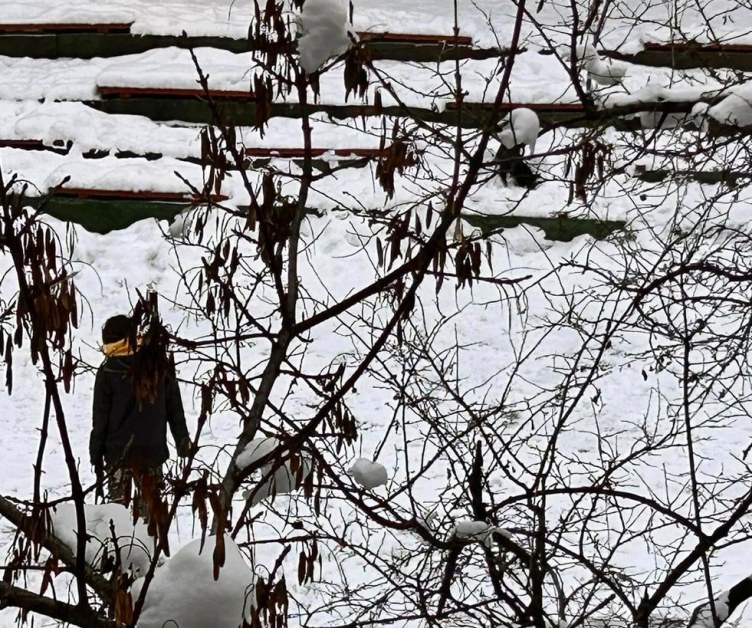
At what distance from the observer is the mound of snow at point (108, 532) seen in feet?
7.77

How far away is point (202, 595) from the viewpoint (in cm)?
209

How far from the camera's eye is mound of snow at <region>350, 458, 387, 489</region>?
283 centimetres

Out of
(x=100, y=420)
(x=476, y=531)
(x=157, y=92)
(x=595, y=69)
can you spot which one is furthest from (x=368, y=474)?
(x=157, y=92)

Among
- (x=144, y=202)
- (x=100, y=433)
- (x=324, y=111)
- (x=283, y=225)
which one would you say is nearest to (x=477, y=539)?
(x=283, y=225)

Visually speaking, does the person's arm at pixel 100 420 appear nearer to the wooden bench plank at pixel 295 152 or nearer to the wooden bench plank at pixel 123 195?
the wooden bench plank at pixel 123 195

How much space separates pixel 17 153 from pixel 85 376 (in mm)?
2884

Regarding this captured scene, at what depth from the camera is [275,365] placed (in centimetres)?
241

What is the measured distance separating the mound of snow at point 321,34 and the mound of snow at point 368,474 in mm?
1156

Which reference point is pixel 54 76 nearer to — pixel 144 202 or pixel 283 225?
pixel 144 202

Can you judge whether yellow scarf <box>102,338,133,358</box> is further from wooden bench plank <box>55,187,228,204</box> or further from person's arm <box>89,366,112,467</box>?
wooden bench plank <box>55,187,228,204</box>

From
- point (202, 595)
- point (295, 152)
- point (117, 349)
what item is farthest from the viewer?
point (295, 152)

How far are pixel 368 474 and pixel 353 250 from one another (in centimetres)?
560

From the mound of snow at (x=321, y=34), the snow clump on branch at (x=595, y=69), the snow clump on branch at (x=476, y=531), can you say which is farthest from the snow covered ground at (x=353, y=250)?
the mound of snow at (x=321, y=34)

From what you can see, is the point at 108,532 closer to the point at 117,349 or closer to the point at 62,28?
the point at 117,349
